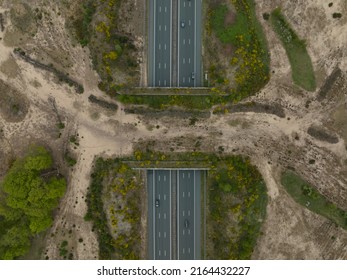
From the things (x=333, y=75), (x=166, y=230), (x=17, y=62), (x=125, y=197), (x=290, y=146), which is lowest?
(x=166, y=230)

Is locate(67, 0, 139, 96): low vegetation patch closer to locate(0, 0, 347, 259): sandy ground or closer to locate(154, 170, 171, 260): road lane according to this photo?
locate(0, 0, 347, 259): sandy ground

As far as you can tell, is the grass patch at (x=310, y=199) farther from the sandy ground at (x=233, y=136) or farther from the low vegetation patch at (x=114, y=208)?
the low vegetation patch at (x=114, y=208)

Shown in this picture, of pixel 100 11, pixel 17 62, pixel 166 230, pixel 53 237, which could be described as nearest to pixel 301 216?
pixel 166 230

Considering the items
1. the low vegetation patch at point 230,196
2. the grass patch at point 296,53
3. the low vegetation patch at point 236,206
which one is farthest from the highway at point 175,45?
the low vegetation patch at point 236,206

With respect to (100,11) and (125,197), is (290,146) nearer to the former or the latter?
(125,197)

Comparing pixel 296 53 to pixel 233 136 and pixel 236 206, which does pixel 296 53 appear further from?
pixel 236 206
